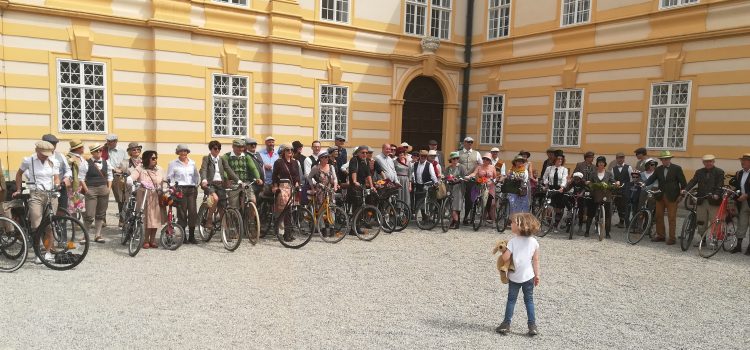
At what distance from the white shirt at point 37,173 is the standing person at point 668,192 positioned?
397 inches

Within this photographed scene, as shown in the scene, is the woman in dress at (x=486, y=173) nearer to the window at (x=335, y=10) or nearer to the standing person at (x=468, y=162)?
the standing person at (x=468, y=162)

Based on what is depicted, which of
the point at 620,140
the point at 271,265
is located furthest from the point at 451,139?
the point at 271,265

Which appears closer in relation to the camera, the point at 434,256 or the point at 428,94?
the point at 434,256

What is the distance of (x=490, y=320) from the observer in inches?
199

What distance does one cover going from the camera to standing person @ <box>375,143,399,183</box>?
9680 mm

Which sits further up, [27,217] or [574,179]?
[574,179]

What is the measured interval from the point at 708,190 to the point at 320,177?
6.81 metres

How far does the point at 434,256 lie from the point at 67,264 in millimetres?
5119

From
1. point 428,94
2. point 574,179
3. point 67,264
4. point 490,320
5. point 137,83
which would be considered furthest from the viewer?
point 428,94

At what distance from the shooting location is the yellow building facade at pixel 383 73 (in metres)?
12.1

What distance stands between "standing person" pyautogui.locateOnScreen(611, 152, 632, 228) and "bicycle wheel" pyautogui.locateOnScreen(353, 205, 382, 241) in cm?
529

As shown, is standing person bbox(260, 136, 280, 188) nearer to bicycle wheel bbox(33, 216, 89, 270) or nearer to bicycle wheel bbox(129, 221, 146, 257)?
bicycle wheel bbox(129, 221, 146, 257)

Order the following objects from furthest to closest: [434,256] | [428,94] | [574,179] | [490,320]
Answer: [428,94] < [574,179] < [434,256] < [490,320]

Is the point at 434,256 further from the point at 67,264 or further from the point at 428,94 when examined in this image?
the point at 428,94
